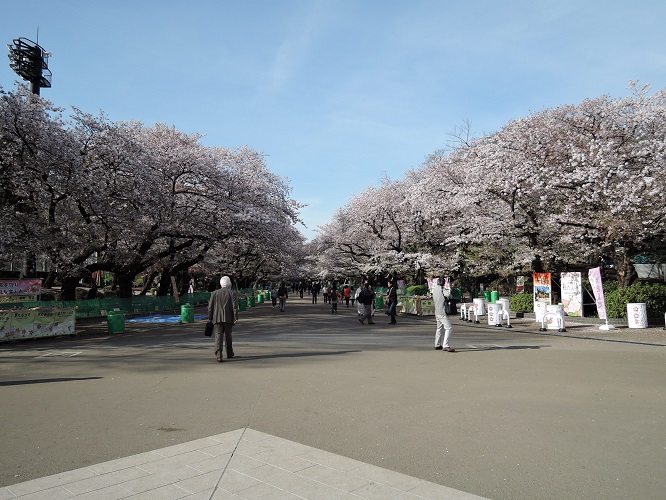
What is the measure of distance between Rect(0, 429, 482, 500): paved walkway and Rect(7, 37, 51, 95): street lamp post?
43154mm

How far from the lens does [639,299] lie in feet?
53.4

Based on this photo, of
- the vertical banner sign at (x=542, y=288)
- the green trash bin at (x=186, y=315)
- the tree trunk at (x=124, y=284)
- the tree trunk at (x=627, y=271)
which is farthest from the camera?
the tree trunk at (x=124, y=284)

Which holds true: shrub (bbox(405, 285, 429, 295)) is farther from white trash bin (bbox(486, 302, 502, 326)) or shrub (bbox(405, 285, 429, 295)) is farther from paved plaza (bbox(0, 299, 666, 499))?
paved plaza (bbox(0, 299, 666, 499))

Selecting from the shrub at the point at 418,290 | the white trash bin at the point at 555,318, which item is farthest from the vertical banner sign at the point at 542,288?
the shrub at the point at 418,290

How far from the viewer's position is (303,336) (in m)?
15.1

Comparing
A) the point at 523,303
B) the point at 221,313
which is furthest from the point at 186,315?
the point at 523,303

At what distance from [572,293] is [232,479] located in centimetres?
1722

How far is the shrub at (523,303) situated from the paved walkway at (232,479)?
18.8 m

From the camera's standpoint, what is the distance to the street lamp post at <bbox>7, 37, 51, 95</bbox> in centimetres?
3869

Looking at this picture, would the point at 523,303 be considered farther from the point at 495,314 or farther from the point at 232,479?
the point at 232,479

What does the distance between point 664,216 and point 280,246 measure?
17130 mm

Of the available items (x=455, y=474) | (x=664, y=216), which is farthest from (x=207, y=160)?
(x=455, y=474)

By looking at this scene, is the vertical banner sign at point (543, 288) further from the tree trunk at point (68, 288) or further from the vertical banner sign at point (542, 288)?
the tree trunk at point (68, 288)

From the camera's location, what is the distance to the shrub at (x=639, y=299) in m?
16.1
